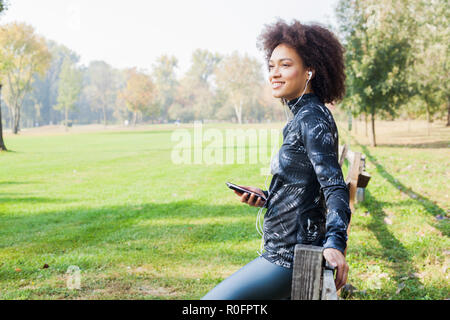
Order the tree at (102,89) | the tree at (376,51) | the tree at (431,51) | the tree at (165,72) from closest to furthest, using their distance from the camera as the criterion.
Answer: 1. the tree at (376,51)
2. the tree at (431,51)
3. the tree at (102,89)
4. the tree at (165,72)

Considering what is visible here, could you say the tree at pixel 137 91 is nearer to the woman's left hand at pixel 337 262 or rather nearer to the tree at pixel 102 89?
the tree at pixel 102 89

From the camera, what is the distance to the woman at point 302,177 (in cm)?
186

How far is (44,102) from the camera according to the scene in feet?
319

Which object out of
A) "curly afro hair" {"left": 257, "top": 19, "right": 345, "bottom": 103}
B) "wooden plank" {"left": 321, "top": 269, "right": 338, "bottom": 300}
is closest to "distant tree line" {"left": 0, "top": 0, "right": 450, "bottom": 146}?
"curly afro hair" {"left": 257, "top": 19, "right": 345, "bottom": 103}

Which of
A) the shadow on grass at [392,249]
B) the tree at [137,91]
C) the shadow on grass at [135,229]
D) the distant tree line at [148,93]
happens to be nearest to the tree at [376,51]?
the shadow on grass at [392,249]

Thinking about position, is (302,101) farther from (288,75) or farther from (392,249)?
(392,249)

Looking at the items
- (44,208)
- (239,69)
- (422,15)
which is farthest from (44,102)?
(44,208)

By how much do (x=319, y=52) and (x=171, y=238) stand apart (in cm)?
486

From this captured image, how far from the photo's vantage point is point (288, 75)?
223cm

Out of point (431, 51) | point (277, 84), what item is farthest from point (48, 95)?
point (277, 84)

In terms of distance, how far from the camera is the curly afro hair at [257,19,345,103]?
2.26 m

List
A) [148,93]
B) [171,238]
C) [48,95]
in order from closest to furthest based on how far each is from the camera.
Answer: [171,238] → [148,93] → [48,95]

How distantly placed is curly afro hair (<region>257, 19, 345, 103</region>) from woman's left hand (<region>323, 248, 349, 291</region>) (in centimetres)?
93

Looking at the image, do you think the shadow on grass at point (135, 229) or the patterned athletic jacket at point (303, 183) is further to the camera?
the shadow on grass at point (135, 229)
